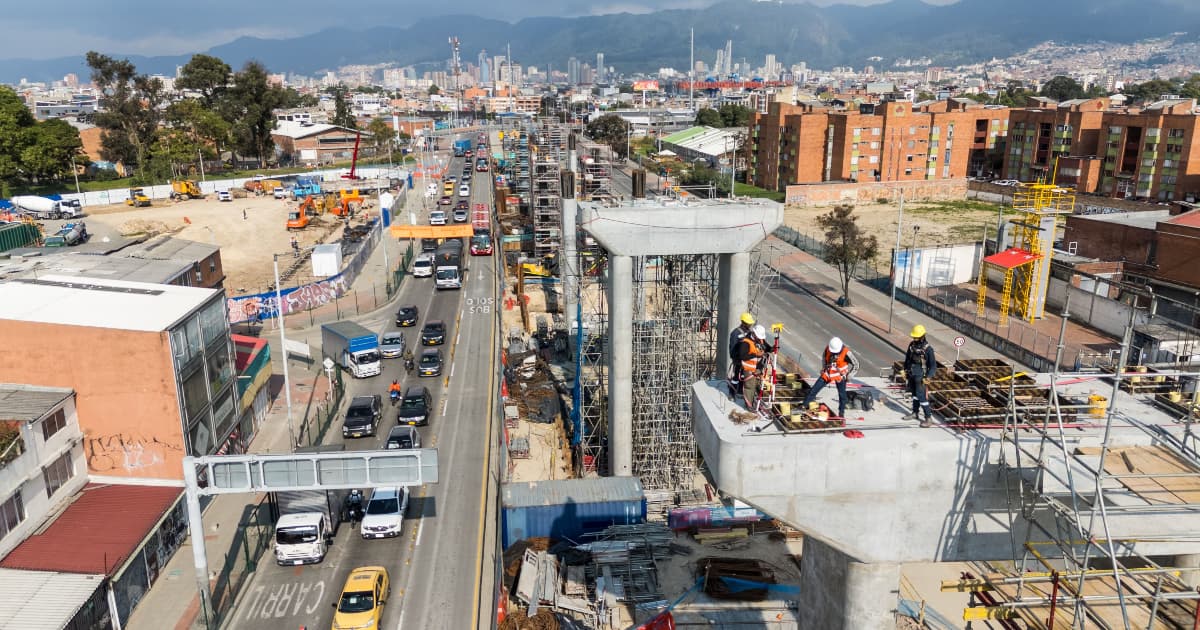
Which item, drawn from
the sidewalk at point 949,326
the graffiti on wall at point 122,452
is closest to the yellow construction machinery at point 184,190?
the sidewalk at point 949,326

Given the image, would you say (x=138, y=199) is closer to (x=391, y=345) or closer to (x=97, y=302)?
(x=391, y=345)

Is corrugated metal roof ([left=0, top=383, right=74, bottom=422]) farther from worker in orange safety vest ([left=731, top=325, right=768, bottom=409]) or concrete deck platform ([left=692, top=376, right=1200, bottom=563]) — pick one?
concrete deck platform ([left=692, top=376, right=1200, bottom=563])

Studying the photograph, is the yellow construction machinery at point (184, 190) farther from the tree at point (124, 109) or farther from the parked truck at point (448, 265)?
the parked truck at point (448, 265)

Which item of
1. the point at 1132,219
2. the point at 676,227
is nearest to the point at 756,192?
the point at 1132,219

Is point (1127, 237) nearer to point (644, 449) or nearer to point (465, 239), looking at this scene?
point (644, 449)

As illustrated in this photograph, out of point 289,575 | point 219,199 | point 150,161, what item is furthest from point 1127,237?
point 150,161
